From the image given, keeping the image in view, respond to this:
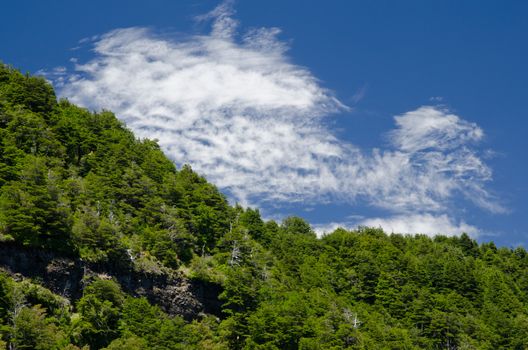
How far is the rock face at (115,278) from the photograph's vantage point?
5991 centimetres

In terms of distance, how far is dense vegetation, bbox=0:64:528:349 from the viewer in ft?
195

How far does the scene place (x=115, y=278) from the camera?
2655 inches

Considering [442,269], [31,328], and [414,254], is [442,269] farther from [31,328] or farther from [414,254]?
[31,328]

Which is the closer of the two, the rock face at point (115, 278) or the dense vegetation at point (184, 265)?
the dense vegetation at point (184, 265)

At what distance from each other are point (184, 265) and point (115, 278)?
44.7 feet

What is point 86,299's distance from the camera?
5862cm

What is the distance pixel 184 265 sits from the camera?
7925 centimetres

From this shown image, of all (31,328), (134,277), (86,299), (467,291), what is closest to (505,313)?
(467,291)

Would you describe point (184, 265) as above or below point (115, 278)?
above

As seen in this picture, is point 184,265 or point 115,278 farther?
point 184,265

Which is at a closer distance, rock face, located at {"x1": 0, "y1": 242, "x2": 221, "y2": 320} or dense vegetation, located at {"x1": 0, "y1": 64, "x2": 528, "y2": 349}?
dense vegetation, located at {"x1": 0, "y1": 64, "x2": 528, "y2": 349}

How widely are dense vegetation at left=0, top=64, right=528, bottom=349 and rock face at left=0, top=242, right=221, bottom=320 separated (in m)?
1.15

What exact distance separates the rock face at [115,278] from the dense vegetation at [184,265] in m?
1.15

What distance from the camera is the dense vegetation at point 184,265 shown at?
59.5 meters
